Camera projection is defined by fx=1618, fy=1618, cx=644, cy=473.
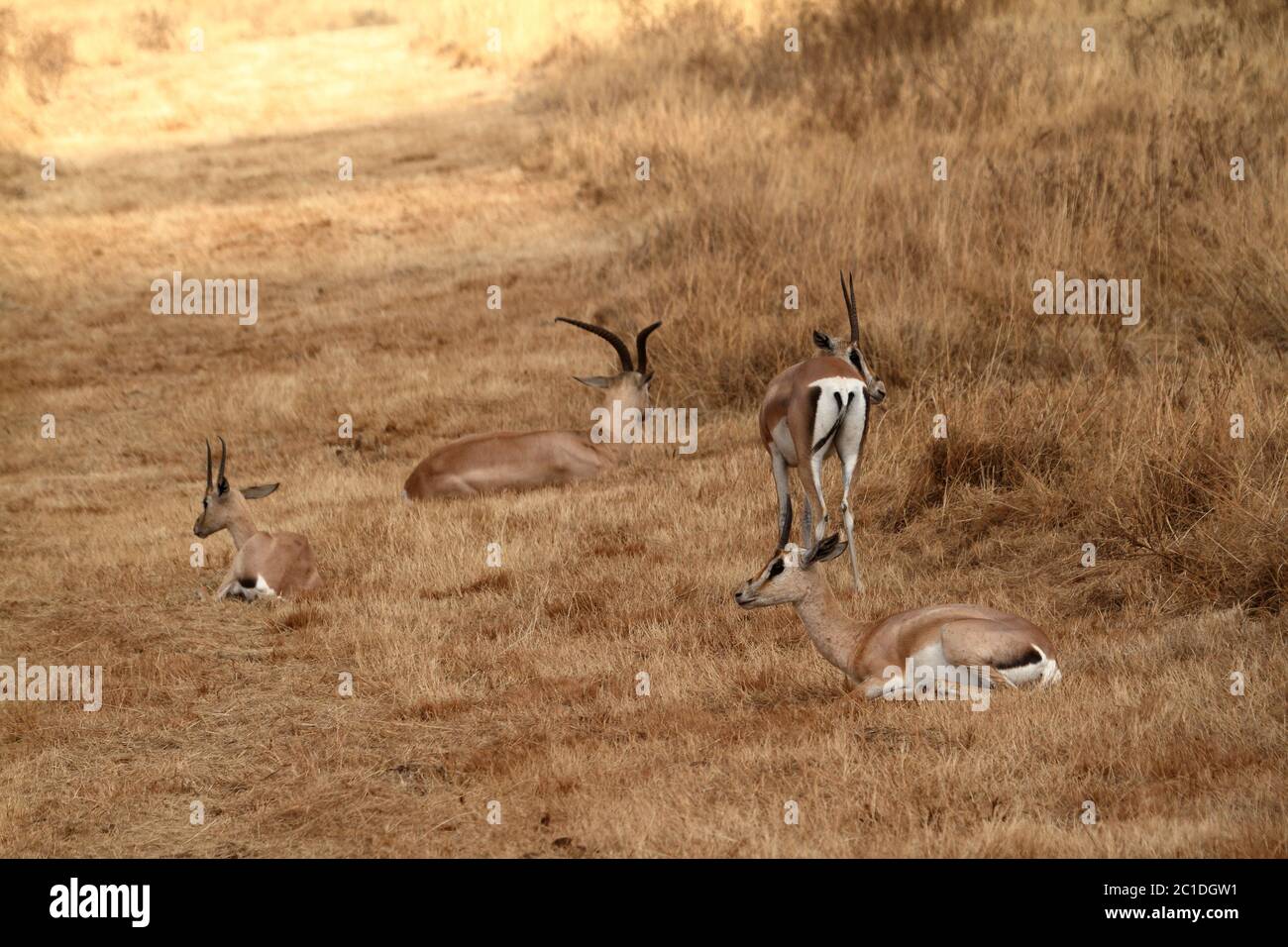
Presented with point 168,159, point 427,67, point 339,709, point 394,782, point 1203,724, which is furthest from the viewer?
point 427,67

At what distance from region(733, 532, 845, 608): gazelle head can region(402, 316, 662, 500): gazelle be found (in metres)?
4.86

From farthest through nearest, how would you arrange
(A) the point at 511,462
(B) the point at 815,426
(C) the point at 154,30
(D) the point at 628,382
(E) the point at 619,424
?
(C) the point at 154,30
(D) the point at 628,382
(E) the point at 619,424
(A) the point at 511,462
(B) the point at 815,426

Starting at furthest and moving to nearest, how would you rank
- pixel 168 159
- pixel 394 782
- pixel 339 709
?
1. pixel 168 159
2. pixel 339 709
3. pixel 394 782

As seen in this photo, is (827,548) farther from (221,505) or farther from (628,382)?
(628,382)

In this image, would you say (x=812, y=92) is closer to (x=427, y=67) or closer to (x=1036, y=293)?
(x=1036, y=293)

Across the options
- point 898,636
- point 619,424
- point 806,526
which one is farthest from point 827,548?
point 619,424

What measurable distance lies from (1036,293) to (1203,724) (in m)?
7.31

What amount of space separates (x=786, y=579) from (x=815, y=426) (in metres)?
1.63

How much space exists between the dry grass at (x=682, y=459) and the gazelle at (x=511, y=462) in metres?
0.36

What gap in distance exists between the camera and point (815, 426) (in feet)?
28.4

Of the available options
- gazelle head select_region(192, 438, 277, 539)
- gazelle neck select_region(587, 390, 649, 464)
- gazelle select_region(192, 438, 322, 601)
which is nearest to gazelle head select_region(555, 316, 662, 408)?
gazelle neck select_region(587, 390, 649, 464)

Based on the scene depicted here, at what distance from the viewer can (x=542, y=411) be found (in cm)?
1438

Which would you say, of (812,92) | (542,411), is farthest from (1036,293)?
(812,92)

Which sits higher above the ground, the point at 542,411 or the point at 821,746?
the point at 542,411
